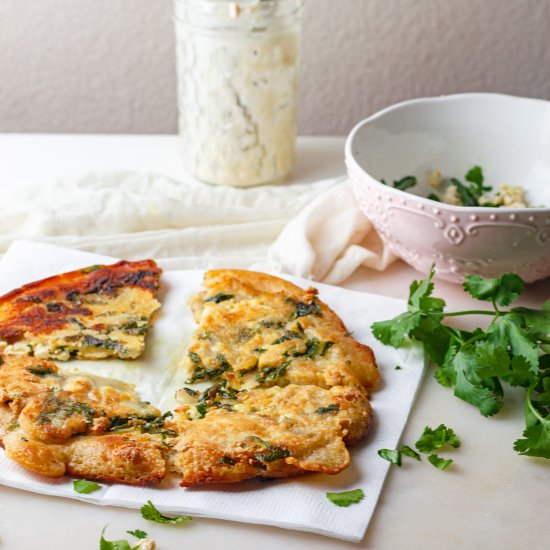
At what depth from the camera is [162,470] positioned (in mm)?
1561

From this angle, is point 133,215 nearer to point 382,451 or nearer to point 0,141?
point 0,141

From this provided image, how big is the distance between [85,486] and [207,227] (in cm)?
102

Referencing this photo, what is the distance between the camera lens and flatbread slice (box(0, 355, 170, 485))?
1559 mm

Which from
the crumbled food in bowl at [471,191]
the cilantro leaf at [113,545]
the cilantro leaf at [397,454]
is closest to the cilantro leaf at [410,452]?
the cilantro leaf at [397,454]

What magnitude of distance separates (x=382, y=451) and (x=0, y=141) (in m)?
1.82

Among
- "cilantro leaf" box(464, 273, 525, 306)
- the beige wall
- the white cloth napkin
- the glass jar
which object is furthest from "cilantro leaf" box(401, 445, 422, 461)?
the beige wall

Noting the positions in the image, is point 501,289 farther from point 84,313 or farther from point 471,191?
point 84,313

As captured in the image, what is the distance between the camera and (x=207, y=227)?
2.44m

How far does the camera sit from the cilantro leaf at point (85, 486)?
1.54 metres

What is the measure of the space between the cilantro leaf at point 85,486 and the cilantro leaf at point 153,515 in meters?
0.09

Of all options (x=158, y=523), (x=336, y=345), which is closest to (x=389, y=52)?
(x=336, y=345)

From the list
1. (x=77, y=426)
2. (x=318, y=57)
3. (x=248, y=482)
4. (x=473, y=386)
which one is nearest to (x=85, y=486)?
(x=77, y=426)

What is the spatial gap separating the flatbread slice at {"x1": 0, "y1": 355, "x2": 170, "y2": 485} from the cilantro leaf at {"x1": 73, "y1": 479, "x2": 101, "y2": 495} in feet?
0.04

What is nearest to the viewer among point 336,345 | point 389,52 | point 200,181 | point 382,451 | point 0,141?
point 382,451
